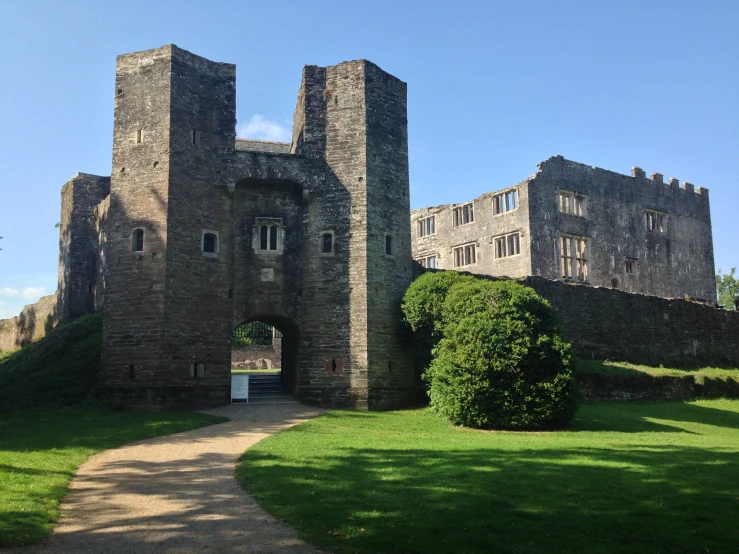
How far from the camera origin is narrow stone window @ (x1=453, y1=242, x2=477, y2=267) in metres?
45.5

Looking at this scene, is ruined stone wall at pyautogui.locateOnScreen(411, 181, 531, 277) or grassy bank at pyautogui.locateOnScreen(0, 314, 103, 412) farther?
ruined stone wall at pyautogui.locateOnScreen(411, 181, 531, 277)

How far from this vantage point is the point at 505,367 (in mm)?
19828

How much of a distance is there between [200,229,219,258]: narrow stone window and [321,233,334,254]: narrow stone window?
416 centimetres

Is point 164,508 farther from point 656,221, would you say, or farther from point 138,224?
point 656,221

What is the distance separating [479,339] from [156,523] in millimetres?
12841

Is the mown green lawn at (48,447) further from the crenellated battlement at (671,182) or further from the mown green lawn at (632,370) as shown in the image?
the crenellated battlement at (671,182)

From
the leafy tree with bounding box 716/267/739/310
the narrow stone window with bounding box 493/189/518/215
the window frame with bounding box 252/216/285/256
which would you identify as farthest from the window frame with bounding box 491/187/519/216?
the leafy tree with bounding box 716/267/739/310

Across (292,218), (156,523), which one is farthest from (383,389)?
(156,523)

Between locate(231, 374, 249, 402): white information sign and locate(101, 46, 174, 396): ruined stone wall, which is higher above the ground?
locate(101, 46, 174, 396): ruined stone wall

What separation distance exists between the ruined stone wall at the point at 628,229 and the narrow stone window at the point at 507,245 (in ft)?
4.02

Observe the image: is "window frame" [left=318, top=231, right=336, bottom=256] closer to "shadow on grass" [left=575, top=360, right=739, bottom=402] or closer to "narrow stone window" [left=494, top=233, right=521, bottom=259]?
"shadow on grass" [left=575, top=360, right=739, bottom=402]

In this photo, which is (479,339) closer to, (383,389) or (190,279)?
(383,389)

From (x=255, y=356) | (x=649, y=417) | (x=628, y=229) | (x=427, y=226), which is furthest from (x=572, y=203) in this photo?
(x=255, y=356)

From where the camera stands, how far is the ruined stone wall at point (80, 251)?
3369 cm
